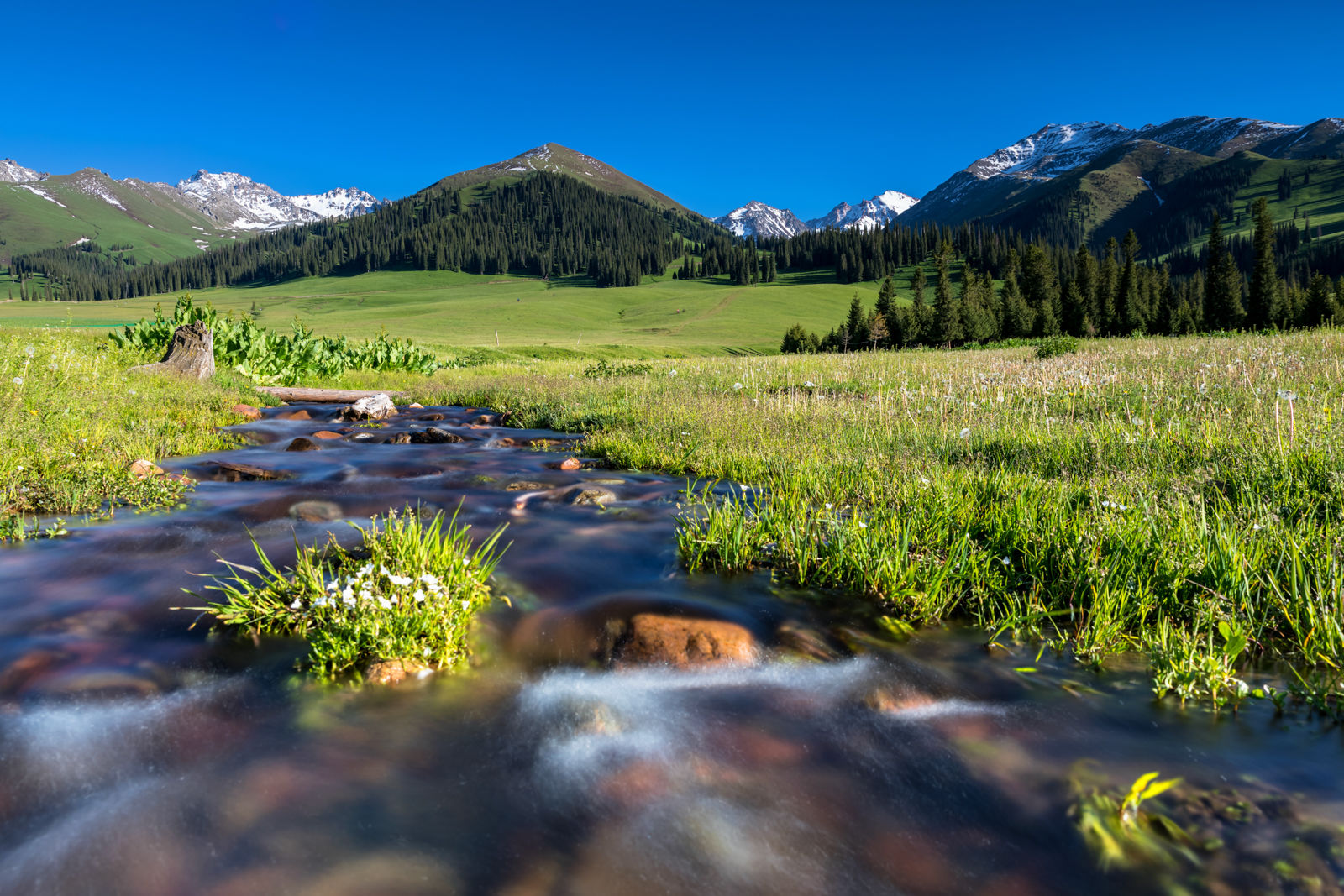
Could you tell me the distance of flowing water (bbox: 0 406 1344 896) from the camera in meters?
2.53

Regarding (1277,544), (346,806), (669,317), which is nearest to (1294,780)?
(1277,544)

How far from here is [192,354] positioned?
718 inches

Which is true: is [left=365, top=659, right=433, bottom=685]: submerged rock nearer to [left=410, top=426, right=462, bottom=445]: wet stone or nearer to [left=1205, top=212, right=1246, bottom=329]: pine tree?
[left=410, top=426, right=462, bottom=445]: wet stone

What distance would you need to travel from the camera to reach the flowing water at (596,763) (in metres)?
2.53

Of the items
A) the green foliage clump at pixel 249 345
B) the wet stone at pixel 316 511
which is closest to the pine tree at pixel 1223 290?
the green foliage clump at pixel 249 345

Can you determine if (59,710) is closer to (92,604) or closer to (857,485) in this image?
(92,604)

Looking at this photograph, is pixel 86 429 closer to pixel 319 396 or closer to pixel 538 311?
pixel 319 396

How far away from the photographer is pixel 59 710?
11.4 feet

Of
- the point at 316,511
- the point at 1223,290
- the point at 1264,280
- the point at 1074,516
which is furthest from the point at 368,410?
the point at 1223,290

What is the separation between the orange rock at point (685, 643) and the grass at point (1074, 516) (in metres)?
1.07

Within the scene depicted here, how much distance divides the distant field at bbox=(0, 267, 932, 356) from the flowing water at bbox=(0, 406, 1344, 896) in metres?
48.0

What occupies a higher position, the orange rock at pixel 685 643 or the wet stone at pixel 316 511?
the wet stone at pixel 316 511

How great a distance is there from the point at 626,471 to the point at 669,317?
10618 cm

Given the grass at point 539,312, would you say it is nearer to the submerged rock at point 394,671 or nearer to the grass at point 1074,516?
the grass at point 1074,516
